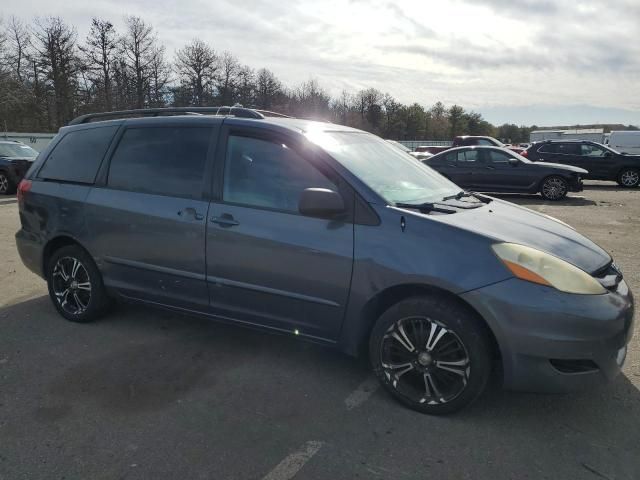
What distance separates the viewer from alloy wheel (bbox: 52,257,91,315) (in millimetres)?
4133

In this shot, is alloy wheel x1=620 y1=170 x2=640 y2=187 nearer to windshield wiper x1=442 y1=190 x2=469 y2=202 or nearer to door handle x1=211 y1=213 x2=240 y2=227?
windshield wiper x1=442 y1=190 x2=469 y2=202

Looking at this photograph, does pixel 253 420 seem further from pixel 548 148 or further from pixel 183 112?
pixel 548 148

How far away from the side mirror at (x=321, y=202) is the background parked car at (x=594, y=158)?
15.8 m

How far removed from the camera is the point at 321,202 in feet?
9.41

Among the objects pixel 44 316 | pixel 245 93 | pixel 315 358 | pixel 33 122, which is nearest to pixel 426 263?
pixel 315 358

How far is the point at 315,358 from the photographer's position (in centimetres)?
355

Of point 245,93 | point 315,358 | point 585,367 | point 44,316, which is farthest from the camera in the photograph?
point 245,93

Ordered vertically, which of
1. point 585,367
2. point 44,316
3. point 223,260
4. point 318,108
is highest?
point 318,108

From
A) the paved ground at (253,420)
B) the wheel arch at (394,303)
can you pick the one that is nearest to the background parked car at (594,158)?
the paved ground at (253,420)

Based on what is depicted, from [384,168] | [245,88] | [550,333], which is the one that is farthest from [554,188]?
[245,88]

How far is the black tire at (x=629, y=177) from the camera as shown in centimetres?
1653

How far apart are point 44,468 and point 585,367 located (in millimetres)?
2747

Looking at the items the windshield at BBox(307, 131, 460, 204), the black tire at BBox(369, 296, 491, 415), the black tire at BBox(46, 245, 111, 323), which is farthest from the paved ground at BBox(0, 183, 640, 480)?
the windshield at BBox(307, 131, 460, 204)

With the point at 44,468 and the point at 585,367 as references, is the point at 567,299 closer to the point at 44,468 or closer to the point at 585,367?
the point at 585,367
